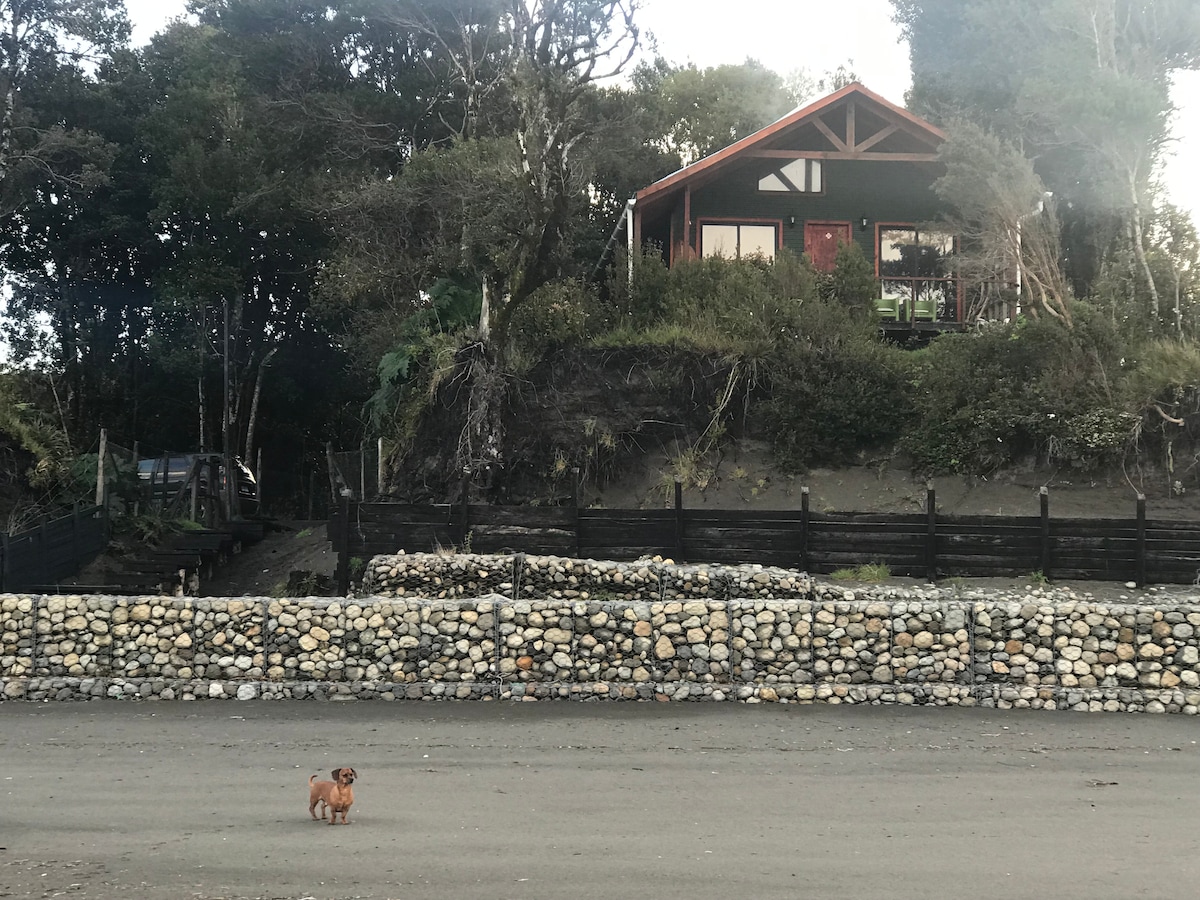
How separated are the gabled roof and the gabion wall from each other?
17937 millimetres

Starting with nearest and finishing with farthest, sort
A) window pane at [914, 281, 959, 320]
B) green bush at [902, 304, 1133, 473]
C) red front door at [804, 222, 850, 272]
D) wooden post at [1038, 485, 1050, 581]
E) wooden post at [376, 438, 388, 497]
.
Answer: wooden post at [1038, 485, 1050, 581] → green bush at [902, 304, 1133, 473] → wooden post at [376, 438, 388, 497] → window pane at [914, 281, 959, 320] → red front door at [804, 222, 850, 272]

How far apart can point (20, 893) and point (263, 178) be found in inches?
1208

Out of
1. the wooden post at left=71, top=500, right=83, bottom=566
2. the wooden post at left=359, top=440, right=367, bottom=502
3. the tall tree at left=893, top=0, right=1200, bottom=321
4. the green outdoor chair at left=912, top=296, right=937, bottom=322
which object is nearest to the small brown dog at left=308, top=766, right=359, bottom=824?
the wooden post at left=71, top=500, right=83, bottom=566

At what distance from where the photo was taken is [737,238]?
31.0 metres

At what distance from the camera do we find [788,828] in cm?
888

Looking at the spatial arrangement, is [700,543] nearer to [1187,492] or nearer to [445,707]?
[445,707]

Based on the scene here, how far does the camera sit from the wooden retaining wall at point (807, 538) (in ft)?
59.9

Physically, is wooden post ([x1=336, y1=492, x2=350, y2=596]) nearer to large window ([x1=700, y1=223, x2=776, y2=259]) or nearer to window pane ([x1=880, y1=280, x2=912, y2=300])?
large window ([x1=700, y1=223, x2=776, y2=259])

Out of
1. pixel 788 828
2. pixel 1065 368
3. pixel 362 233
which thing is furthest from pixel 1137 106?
pixel 788 828

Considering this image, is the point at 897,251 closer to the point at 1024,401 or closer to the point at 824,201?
the point at 824,201

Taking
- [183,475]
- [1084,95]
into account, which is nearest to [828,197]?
[1084,95]

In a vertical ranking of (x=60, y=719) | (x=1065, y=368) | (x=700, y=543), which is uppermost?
(x=1065, y=368)

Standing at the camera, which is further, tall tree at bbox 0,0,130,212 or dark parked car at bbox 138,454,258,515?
tall tree at bbox 0,0,130,212

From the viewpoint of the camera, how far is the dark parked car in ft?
90.7
